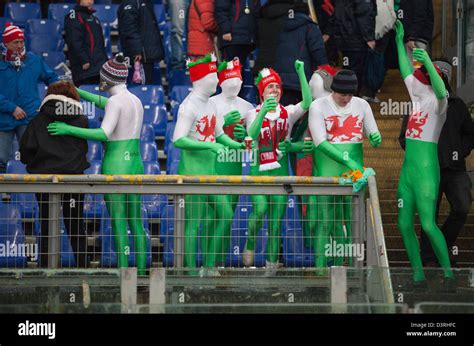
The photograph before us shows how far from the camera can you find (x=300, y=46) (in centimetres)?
1892

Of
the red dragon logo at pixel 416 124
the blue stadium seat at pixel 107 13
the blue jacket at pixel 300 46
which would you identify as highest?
the blue stadium seat at pixel 107 13

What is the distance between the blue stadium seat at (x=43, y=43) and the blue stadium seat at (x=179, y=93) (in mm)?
2389

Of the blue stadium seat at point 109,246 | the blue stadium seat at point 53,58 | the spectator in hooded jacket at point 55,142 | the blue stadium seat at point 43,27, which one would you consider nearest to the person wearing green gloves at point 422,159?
the blue stadium seat at point 109,246

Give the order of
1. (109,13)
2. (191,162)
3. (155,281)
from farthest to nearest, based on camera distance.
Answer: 1. (109,13)
2. (191,162)
3. (155,281)

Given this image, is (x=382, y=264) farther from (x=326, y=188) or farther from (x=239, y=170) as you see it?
(x=239, y=170)

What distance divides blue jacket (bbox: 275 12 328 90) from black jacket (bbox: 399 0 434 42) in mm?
1447

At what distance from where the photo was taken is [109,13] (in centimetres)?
2258

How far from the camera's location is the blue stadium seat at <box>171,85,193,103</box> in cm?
1992

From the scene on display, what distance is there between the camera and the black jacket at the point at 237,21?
1959cm

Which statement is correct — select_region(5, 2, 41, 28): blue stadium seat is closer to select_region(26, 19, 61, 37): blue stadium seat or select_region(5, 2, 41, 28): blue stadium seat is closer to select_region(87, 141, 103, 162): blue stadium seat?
select_region(26, 19, 61, 37): blue stadium seat

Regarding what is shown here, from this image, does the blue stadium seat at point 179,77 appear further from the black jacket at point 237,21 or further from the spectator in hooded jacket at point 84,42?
the black jacket at point 237,21

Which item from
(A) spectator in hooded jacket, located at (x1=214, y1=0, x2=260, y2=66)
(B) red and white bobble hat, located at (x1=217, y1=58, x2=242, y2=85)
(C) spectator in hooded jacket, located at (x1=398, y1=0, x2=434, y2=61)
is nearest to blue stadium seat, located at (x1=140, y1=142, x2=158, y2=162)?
(B) red and white bobble hat, located at (x1=217, y1=58, x2=242, y2=85)
